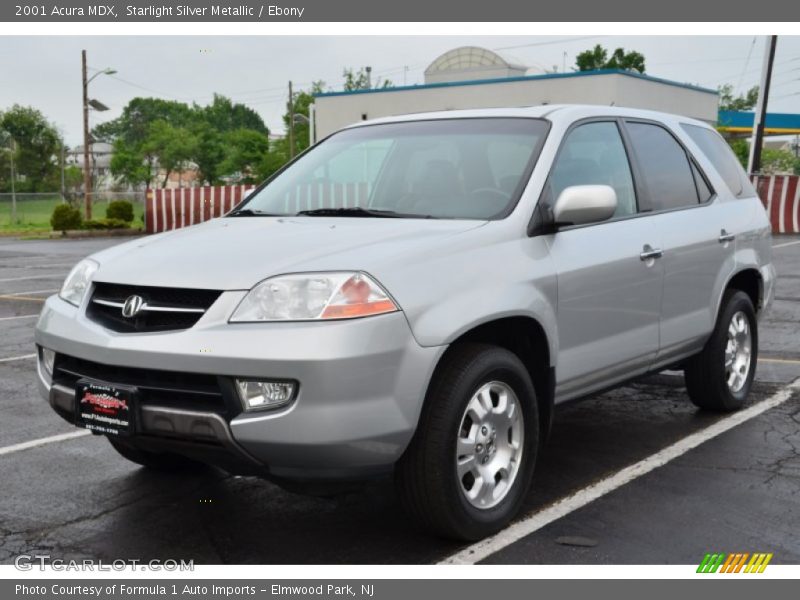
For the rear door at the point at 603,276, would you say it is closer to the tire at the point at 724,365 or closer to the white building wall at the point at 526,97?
the tire at the point at 724,365

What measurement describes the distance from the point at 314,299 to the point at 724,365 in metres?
3.34

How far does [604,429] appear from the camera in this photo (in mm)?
5922

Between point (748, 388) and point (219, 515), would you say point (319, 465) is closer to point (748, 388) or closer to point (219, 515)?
point (219, 515)

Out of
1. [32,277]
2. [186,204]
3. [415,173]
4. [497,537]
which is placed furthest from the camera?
[186,204]

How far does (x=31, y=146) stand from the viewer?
Answer: 78.4 meters

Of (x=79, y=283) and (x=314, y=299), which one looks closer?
(x=314, y=299)

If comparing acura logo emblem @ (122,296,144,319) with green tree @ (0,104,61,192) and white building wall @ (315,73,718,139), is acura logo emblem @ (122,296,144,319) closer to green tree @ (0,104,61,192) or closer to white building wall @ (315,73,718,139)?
white building wall @ (315,73,718,139)

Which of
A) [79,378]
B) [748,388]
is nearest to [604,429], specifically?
[748,388]

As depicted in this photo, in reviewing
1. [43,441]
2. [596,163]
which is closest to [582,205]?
[596,163]

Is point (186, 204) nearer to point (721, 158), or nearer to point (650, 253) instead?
point (721, 158)

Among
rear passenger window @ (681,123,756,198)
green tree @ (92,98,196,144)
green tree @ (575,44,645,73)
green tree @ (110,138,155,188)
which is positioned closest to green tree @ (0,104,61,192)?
green tree @ (110,138,155,188)

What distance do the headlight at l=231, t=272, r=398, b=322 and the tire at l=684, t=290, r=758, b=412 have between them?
302 cm

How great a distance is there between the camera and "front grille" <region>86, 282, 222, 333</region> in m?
3.68

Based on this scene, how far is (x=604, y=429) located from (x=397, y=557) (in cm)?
240
